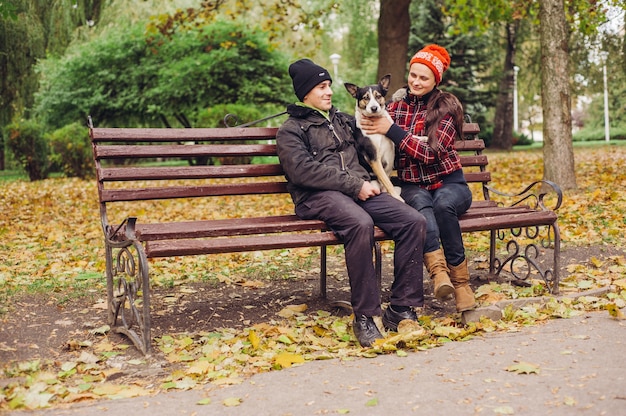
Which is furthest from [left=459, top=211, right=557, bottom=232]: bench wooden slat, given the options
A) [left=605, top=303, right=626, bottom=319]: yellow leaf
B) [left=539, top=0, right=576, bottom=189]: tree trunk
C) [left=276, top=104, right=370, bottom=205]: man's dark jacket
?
[left=539, top=0, right=576, bottom=189]: tree trunk

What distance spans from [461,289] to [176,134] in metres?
2.10

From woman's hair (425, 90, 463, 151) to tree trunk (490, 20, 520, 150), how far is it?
2148cm

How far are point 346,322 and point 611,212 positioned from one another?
4700mm

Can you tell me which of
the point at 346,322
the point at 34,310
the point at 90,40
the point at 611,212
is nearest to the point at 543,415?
the point at 346,322

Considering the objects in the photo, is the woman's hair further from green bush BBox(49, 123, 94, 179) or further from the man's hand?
green bush BBox(49, 123, 94, 179)

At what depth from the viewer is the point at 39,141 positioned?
1811cm

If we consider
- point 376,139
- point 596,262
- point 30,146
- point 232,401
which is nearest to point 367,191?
point 376,139

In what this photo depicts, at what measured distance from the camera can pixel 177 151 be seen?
4711 millimetres

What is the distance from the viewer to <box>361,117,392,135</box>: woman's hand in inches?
181

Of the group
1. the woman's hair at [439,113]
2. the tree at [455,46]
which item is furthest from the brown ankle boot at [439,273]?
the tree at [455,46]

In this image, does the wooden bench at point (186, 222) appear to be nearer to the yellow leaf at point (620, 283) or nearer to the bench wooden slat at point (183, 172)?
the bench wooden slat at point (183, 172)

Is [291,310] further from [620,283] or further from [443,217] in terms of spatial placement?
[620,283]

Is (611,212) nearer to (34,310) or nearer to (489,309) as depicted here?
(489,309)

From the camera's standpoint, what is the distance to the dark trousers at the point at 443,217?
14.2 feet
